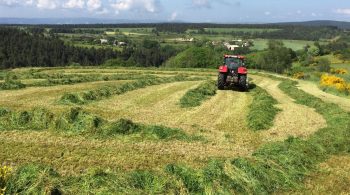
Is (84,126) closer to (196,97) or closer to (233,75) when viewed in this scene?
(196,97)

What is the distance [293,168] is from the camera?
1078 cm

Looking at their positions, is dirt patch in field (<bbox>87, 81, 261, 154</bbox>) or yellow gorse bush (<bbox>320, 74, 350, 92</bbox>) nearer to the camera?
dirt patch in field (<bbox>87, 81, 261, 154</bbox>)

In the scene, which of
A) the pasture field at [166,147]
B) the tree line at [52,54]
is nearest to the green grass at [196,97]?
the pasture field at [166,147]

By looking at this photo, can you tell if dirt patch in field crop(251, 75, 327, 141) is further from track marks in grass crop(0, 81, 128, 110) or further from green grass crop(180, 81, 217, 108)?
track marks in grass crop(0, 81, 128, 110)

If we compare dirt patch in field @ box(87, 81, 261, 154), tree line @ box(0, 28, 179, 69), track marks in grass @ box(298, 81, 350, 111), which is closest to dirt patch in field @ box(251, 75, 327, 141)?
dirt patch in field @ box(87, 81, 261, 154)

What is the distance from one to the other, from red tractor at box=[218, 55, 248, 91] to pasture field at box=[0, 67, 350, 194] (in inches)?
262

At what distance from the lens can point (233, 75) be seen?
27.8m

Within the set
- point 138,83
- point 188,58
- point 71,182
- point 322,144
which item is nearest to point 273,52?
point 188,58

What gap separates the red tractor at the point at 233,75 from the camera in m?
27.5

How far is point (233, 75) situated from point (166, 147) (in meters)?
16.4

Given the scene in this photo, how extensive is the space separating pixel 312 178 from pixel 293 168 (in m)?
0.52

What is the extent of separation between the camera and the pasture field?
8.77 meters

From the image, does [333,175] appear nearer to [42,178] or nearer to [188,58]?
[42,178]

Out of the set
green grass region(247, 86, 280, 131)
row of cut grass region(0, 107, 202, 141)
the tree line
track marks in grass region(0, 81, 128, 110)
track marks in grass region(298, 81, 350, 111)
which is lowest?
the tree line
